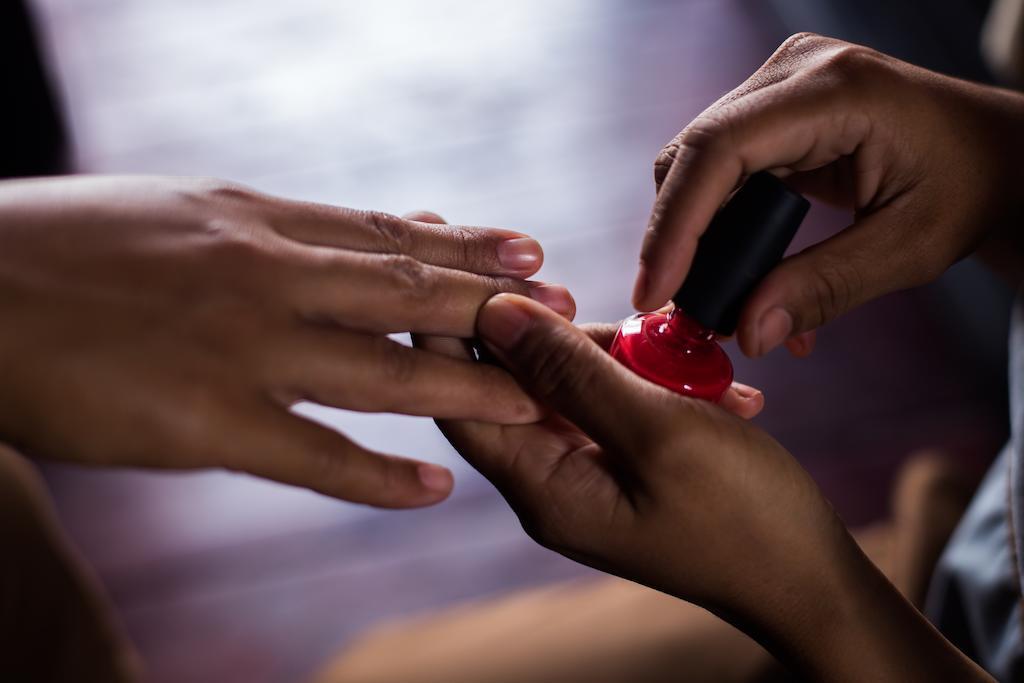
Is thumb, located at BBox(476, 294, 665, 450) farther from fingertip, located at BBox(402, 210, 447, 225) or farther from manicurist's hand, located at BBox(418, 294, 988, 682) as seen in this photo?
fingertip, located at BBox(402, 210, 447, 225)

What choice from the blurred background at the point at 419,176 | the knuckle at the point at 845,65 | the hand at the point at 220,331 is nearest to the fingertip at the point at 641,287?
the hand at the point at 220,331

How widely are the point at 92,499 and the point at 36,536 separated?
0.69 meters

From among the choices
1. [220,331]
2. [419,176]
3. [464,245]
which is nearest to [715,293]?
[464,245]

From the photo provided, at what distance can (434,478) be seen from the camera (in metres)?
0.76

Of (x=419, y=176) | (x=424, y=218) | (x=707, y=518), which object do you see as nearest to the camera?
(x=707, y=518)

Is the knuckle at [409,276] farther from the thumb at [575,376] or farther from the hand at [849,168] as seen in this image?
the hand at [849,168]

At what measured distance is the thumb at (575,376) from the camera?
68 centimetres

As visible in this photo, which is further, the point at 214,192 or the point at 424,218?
the point at 424,218

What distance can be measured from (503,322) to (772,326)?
22 centimetres

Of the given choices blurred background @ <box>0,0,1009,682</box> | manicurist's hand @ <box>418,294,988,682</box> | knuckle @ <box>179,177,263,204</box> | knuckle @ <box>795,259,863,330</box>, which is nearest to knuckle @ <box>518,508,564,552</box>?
manicurist's hand @ <box>418,294,988,682</box>

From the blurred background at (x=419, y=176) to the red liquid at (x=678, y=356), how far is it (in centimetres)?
89

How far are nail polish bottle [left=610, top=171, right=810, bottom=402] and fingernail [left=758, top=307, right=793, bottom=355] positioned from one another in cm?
2

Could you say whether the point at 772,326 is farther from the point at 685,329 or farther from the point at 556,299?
the point at 556,299

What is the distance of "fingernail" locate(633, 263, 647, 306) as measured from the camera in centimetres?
73
